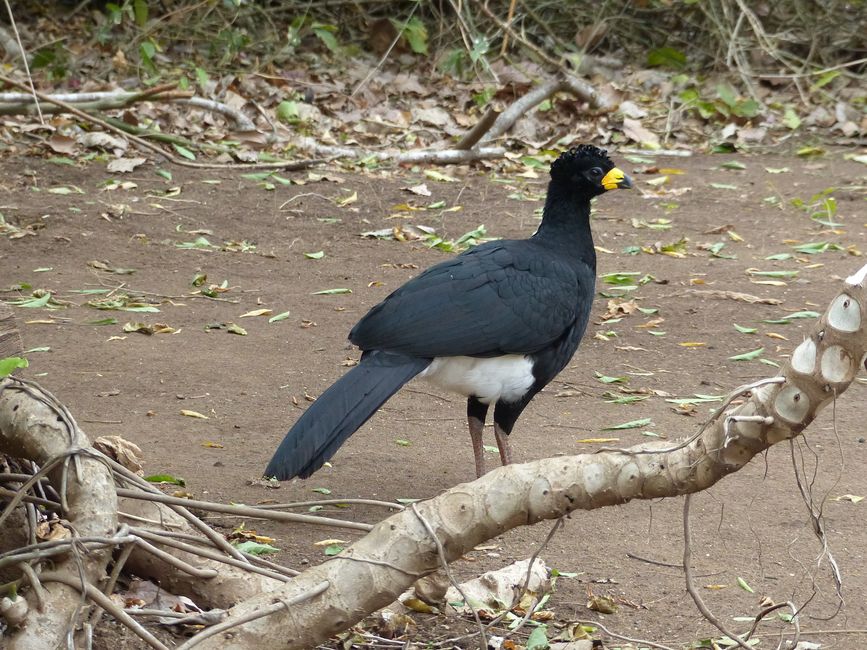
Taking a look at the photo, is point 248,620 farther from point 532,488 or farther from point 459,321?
point 459,321

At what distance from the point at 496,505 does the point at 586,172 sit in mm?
2756

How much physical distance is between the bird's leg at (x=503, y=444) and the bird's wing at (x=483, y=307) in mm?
349

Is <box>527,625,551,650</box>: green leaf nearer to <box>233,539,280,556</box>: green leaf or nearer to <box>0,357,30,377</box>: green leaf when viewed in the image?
<box>233,539,280,556</box>: green leaf

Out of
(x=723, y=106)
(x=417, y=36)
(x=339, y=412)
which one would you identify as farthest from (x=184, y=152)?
(x=339, y=412)

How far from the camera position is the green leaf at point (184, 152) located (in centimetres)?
898

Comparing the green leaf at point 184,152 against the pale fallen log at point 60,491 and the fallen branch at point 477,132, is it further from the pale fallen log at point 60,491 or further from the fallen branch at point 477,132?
the pale fallen log at point 60,491

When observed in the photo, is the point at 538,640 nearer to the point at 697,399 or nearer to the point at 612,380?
the point at 697,399

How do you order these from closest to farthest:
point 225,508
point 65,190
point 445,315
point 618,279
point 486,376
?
point 225,508, point 445,315, point 486,376, point 618,279, point 65,190

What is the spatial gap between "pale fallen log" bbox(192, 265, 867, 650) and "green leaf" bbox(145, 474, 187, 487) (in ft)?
5.00

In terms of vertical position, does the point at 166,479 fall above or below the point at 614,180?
below

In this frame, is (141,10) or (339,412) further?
(141,10)

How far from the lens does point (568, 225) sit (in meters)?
5.09

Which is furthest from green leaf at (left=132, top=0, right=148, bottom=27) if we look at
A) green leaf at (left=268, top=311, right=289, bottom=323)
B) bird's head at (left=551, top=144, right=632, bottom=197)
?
bird's head at (left=551, top=144, right=632, bottom=197)

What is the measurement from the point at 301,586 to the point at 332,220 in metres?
5.79
